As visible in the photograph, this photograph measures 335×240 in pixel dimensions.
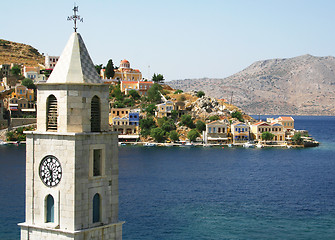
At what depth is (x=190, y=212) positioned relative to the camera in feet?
152

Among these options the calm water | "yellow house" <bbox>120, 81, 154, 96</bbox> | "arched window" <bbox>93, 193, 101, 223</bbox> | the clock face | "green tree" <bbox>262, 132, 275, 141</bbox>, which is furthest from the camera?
"yellow house" <bbox>120, 81, 154, 96</bbox>

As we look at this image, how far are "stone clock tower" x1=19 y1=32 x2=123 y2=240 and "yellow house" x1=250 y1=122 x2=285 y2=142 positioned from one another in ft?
337

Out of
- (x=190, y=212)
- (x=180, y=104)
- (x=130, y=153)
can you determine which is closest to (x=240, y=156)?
(x=130, y=153)

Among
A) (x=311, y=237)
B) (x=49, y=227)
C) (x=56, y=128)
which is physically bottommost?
(x=311, y=237)

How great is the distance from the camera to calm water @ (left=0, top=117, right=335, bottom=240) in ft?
132

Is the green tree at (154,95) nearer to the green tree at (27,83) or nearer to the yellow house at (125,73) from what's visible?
the yellow house at (125,73)

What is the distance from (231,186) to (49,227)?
1990 inches

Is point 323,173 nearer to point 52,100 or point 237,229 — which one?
point 237,229

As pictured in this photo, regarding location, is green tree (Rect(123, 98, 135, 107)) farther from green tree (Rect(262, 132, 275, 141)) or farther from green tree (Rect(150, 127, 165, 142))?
green tree (Rect(262, 132, 275, 141))

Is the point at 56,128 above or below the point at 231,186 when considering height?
above

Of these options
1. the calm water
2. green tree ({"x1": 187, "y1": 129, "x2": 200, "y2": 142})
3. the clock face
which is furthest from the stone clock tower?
green tree ({"x1": 187, "y1": 129, "x2": 200, "y2": 142})

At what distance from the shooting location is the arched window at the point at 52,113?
1233 cm

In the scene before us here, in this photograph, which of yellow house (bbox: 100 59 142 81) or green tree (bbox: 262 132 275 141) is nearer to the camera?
green tree (bbox: 262 132 275 141)

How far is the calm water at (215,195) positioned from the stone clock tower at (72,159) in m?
25.4
